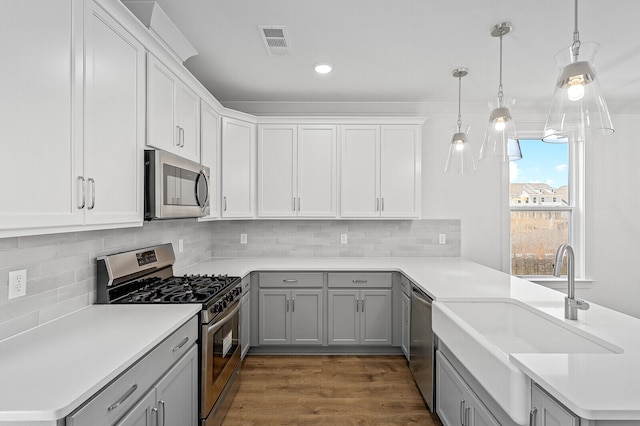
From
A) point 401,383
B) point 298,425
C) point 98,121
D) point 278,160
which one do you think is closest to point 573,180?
point 401,383

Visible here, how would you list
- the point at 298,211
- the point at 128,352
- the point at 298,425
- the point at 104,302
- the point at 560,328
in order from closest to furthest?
the point at 128,352
the point at 560,328
the point at 104,302
the point at 298,425
the point at 298,211

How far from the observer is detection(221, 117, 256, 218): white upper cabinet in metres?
3.55

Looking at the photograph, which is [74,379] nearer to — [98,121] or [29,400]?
[29,400]

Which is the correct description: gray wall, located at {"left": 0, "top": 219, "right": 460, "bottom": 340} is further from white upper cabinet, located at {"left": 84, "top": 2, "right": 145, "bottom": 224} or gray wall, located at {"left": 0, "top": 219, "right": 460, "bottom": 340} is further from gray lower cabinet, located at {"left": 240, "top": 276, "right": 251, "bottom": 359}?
gray lower cabinet, located at {"left": 240, "top": 276, "right": 251, "bottom": 359}

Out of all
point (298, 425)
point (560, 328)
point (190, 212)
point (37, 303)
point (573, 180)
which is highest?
point (573, 180)

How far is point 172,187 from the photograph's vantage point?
2324 millimetres

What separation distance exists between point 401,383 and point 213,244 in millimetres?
2405

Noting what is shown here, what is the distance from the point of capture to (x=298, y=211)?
12.7 feet

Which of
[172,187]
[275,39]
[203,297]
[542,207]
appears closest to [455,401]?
[203,297]

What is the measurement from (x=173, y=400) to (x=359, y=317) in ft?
6.83

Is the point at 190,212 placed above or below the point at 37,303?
above

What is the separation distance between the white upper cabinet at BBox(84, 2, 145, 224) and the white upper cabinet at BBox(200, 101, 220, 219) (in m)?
1.02

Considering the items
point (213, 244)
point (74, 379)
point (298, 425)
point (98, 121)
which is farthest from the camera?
point (213, 244)

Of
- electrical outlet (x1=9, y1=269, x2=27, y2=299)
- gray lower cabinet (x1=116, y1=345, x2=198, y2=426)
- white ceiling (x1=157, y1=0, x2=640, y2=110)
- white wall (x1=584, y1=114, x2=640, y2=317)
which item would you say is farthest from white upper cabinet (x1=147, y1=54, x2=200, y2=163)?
white wall (x1=584, y1=114, x2=640, y2=317)
